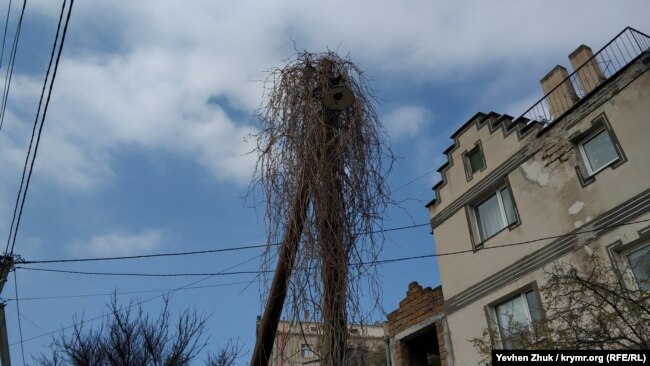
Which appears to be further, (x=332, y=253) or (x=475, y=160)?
(x=475, y=160)

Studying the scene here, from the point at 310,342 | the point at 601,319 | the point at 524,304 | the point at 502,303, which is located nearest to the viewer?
the point at 310,342

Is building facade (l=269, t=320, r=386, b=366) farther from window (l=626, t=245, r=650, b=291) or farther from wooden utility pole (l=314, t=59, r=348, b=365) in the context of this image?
window (l=626, t=245, r=650, b=291)

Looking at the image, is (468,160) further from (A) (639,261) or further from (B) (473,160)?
(A) (639,261)

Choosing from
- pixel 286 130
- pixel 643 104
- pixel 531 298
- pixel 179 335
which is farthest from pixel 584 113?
pixel 179 335

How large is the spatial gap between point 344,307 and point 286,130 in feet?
4.43

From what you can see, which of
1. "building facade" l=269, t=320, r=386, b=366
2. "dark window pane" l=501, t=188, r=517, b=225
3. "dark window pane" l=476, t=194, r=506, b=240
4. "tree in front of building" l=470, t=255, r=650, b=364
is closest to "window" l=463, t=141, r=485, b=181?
"dark window pane" l=476, t=194, r=506, b=240

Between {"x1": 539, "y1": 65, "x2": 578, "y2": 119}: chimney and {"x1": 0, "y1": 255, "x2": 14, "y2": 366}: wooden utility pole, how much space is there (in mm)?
11248

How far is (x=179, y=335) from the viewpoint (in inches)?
603

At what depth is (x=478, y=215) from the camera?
11672mm

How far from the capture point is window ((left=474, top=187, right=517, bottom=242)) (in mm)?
10805

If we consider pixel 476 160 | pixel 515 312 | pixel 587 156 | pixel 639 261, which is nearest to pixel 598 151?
pixel 587 156

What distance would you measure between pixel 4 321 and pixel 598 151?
12.0 m

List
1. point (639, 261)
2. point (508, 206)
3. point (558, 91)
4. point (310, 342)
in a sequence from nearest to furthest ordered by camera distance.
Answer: point (310, 342), point (639, 261), point (508, 206), point (558, 91)

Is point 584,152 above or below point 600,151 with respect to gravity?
above
